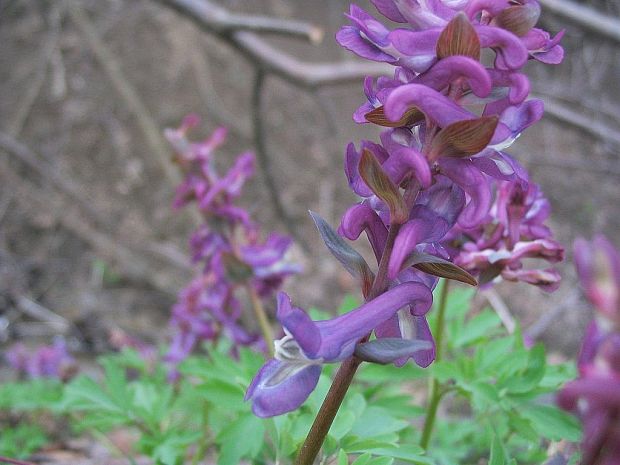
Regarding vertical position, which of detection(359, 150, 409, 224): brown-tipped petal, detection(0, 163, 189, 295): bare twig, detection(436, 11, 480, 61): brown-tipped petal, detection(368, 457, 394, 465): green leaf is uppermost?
detection(436, 11, 480, 61): brown-tipped petal

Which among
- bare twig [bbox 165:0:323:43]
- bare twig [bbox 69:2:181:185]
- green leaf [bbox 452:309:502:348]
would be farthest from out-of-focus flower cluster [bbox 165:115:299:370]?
bare twig [bbox 69:2:181:185]

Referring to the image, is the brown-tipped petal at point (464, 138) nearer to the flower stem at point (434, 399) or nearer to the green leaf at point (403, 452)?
the green leaf at point (403, 452)

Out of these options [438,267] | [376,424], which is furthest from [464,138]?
[376,424]

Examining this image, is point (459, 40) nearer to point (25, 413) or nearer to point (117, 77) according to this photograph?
point (25, 413)

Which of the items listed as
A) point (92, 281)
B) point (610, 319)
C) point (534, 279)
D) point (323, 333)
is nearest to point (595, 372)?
point (610, 319)

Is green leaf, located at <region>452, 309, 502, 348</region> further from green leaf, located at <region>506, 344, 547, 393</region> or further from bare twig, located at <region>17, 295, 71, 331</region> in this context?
bare twig, located at <region>17, 295, 71, 331</region>

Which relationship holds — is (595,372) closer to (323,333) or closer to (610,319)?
(610,319)

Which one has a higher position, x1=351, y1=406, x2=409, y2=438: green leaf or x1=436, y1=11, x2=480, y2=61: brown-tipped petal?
x1=436, y1=11, x2=480, y2=61: brown-tipped petal
